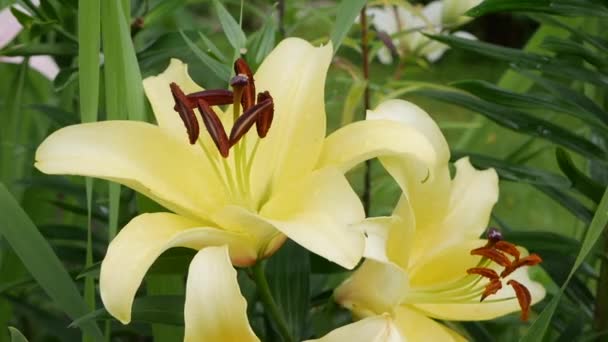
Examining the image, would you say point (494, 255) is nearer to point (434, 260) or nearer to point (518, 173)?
point (434, 260)

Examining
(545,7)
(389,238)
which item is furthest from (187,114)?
(545,7)

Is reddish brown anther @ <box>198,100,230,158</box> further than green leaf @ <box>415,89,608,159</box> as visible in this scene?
No

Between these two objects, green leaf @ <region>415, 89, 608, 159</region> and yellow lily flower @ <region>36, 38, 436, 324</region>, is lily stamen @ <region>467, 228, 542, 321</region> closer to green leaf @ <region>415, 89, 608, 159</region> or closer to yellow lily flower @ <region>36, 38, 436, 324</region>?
yellow lily flower @ <region>36, 38, 436, 324</region>

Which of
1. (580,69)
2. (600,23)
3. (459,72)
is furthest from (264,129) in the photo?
(459,72)

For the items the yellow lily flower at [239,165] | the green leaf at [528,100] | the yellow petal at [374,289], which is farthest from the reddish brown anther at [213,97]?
the green leaf at [528,100]

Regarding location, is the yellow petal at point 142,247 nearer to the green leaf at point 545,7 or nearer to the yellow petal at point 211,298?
the yellow petal at point 211,298

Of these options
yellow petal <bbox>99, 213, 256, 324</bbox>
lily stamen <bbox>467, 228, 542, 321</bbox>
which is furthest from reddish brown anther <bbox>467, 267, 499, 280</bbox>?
yellow petal <bbox>99, 213, 256, 324</bbox>

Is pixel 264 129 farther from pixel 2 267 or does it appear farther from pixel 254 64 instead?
pixel 2 267
